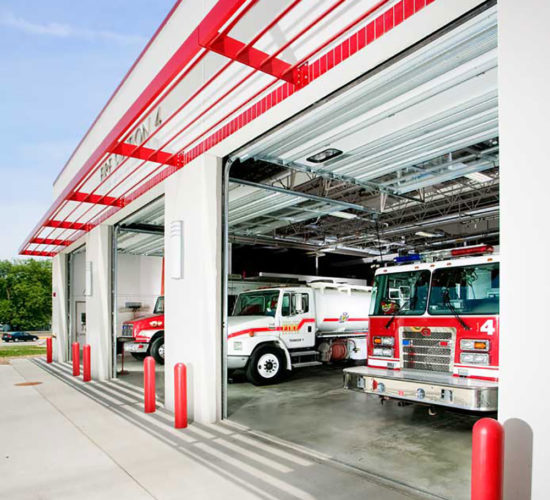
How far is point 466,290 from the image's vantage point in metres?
6.50

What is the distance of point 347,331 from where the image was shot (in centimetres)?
1290

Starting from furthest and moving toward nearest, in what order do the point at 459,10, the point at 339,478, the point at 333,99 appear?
the point at 333,99
the point at 339,478
the point at 459,10

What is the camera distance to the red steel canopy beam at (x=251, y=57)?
163 inches

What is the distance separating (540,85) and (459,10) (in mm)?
1085

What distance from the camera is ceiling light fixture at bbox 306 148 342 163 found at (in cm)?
701

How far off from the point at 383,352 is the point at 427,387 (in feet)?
4.72

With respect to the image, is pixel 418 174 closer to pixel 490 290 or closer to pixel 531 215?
pixel 490 290

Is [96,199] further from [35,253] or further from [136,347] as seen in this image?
[35,253]

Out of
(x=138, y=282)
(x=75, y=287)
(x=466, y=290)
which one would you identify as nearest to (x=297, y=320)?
(x=466, y=290)

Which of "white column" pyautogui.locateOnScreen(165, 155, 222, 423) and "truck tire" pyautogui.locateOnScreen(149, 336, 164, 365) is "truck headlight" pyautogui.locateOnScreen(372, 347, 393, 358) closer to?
"white column" pyautogui.locateOnScreen(165, 155, 222, 423)

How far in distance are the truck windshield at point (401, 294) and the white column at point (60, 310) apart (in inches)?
499

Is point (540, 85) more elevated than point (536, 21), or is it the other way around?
point (536, 21)

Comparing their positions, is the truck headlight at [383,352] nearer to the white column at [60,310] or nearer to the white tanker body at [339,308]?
the white tanker body at [339,308]

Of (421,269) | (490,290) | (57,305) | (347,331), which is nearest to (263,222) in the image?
(347,331)
